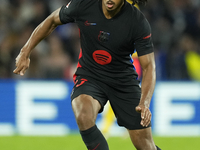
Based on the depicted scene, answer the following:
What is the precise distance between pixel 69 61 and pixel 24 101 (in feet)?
5.39

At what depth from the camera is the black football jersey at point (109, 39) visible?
443 cm

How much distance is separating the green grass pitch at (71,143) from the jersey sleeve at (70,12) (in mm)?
2886

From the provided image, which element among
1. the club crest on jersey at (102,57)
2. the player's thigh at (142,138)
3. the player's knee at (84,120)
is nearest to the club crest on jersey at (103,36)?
the club crest on jersey at (102,57)

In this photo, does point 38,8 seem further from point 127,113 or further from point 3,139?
point 127,113

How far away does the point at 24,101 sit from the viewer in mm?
8625

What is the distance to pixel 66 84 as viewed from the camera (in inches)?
345

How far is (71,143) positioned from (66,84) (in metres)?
1.54

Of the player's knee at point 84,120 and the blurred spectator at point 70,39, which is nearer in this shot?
the player's knee at point 84,120

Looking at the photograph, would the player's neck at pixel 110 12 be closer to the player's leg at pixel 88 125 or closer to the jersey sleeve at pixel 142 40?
the jersey sleeve at pixel 142 40

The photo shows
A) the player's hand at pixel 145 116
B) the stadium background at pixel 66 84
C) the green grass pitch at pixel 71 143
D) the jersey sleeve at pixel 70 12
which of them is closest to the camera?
the player's hand at pixel 145 116

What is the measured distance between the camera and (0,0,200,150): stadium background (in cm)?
821

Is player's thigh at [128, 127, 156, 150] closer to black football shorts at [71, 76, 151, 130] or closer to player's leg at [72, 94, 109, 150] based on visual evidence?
black football shorts at [71, 76, 151, 130]

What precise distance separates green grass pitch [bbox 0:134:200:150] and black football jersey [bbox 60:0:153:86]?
2.62 metres

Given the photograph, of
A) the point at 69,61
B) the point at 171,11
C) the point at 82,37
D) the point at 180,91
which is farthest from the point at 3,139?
the point at 171,11
